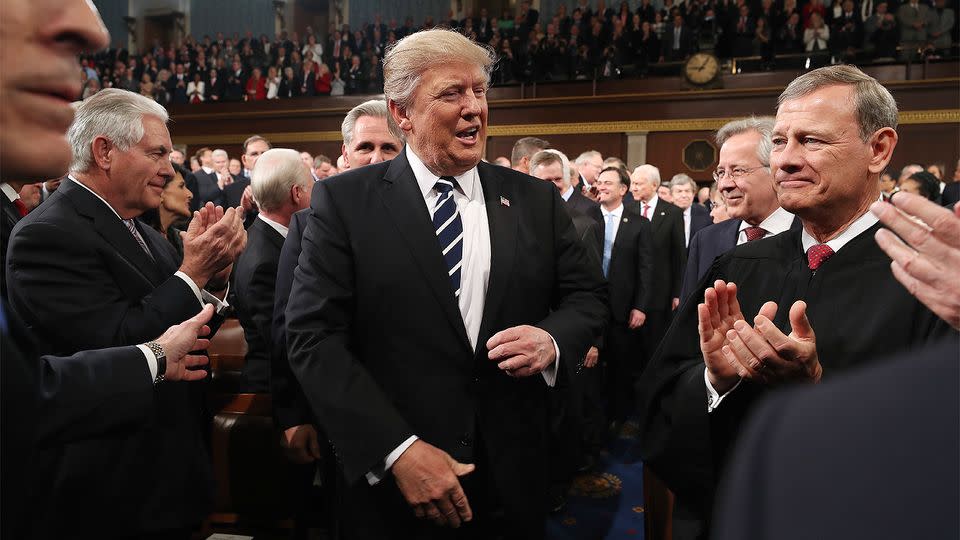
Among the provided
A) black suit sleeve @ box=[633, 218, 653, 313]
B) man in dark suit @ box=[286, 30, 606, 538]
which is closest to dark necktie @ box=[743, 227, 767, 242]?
man in dark suit @ box=[286, 30, 606, 538]

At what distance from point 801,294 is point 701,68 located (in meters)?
10.8

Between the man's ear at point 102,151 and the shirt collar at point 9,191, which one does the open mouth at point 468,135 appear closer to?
the man's ear at point 102,151

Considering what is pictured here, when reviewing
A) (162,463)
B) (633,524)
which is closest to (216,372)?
(162,463)

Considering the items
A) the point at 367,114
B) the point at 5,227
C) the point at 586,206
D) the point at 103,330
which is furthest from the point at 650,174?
→ the point at 103,330

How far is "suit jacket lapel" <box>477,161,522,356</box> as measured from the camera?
184cm

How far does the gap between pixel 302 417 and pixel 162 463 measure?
0.49m

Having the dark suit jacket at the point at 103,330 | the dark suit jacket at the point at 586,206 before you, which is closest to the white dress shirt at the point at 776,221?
the dark suit jacket at the point at 586,206

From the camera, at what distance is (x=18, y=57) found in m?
0.77

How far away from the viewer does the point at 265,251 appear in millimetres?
2738

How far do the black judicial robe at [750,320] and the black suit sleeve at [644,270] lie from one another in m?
3.57

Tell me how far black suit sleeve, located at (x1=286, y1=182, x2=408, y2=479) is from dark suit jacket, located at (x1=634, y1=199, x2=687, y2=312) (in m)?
4.07

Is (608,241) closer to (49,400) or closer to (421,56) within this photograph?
(421,56)

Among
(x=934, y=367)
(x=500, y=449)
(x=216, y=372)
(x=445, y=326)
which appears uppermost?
(x=934, y=367)

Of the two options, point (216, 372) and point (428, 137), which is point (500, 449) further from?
point (216, 372)
